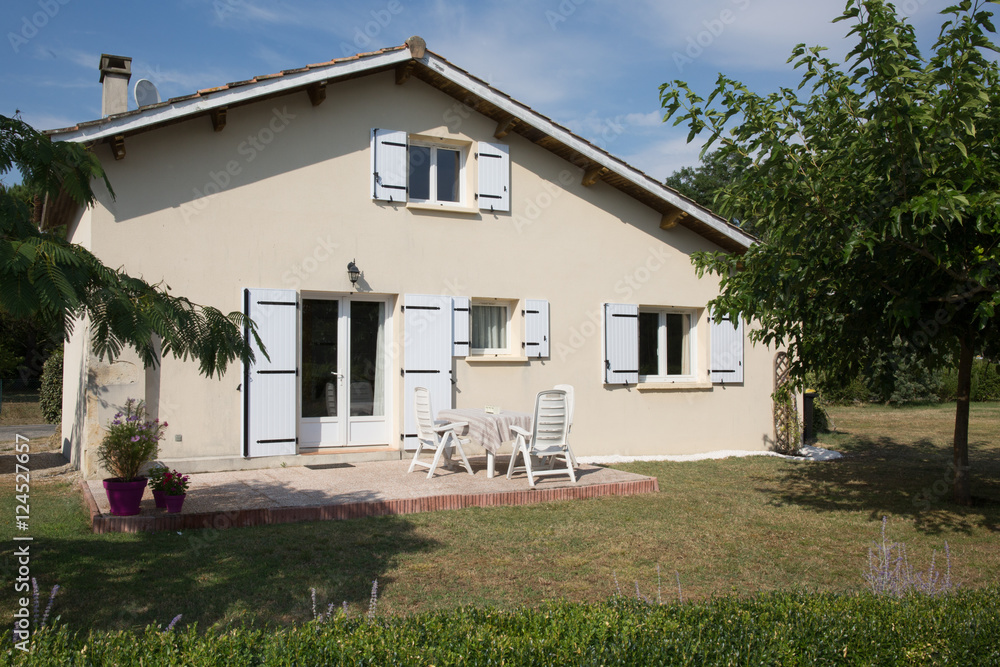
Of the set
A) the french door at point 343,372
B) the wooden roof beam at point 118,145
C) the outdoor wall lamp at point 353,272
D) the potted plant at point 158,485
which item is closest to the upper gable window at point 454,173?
the outdoor wall lamp at point 353,272

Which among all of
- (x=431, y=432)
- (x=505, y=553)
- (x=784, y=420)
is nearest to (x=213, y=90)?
(x=431, y=432)

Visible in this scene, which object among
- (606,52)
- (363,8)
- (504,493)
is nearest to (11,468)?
(504,493)

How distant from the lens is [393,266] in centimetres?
962

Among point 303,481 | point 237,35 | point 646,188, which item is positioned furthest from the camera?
point 646,188

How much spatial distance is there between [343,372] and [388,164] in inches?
106

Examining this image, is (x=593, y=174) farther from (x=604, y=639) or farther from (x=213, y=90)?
(x=604, y=639)

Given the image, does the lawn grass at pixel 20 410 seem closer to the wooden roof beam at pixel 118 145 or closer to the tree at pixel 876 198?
the wooden roof beam at pixel 118 145

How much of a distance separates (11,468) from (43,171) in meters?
7.71

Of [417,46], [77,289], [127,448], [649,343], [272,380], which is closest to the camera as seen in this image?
[77,289]

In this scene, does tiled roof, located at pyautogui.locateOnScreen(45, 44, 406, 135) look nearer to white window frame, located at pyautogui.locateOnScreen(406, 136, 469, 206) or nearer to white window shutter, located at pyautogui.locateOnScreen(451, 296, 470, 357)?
white window frame, located at pyautogui.locateOnScreen(406, 136, 469, 206)

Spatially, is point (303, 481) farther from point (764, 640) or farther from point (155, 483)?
point (764, 640)

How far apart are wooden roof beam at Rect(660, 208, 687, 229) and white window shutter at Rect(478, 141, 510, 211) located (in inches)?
99.5

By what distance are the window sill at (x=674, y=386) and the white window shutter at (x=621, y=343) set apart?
0.17m

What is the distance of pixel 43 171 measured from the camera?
3.54 m
